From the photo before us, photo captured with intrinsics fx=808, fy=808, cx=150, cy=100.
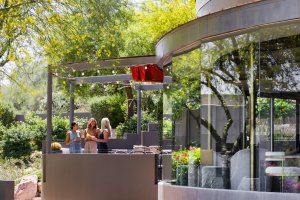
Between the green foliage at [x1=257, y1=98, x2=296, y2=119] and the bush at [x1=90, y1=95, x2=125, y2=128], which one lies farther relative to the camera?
the bush at [x1=90, y1=95, x2=125, y2=128]

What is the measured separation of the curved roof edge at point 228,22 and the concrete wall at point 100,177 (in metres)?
4.56

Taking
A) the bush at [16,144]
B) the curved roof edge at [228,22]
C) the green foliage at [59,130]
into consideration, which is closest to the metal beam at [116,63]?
the curved roof edge at [228,22]

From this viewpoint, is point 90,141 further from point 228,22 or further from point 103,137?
point 228,22

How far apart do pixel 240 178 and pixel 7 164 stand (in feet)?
54.4

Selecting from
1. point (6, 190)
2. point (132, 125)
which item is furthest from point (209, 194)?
point (132, 125)

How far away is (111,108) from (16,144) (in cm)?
904

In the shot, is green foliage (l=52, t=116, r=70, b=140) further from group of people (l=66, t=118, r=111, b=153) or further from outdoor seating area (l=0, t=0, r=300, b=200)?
group of people (l=66, t=118, r=111, b=153)

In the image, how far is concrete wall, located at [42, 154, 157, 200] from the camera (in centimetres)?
1664

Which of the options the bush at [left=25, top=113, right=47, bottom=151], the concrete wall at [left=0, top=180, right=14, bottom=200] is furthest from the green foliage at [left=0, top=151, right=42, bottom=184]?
the concrete wall at [left=0, top=180, right=14, bottom=200]

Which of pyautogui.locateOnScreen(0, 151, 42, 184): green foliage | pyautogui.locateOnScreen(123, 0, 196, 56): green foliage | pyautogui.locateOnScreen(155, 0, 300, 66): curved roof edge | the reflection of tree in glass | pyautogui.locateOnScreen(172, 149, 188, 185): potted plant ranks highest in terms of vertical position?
pyautogui.locateOnScreen(123, 0, 196, 56): green foliage

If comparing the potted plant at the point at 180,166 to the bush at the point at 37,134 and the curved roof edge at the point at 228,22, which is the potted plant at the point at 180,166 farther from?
the bush at the point at 37,134

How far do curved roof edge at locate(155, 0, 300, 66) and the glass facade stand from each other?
0.36ft

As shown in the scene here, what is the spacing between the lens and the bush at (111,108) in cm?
3991

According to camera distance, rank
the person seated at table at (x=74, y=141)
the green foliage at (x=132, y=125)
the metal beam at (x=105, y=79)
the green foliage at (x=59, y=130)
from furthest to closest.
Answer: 1. the green foliage at (x=59, y=130)
2. the green foliage at (x=132, y=125)
3. the metal beam at (x=105, y=79)
4. the person seated at table at (x=74, y=141)
